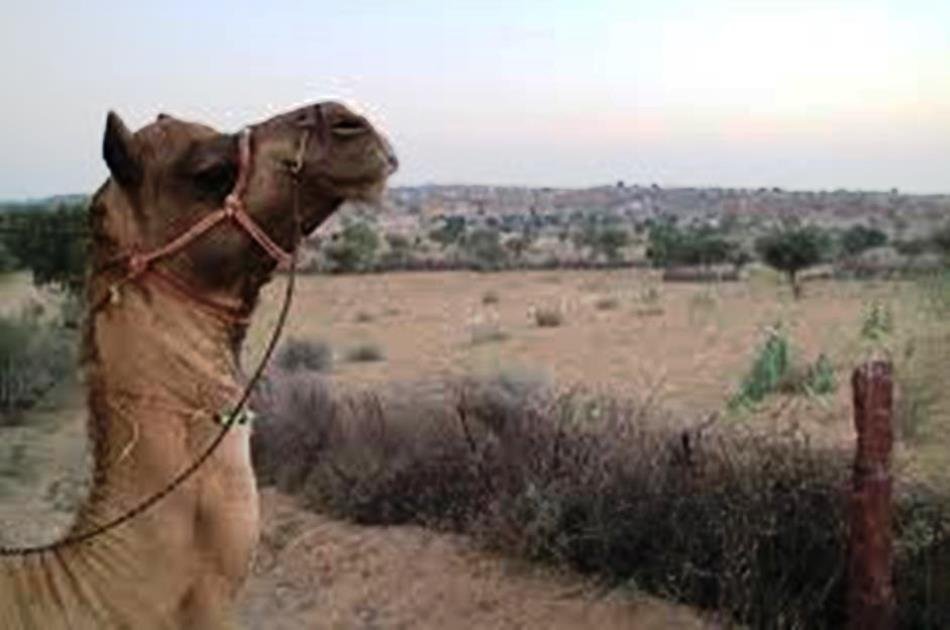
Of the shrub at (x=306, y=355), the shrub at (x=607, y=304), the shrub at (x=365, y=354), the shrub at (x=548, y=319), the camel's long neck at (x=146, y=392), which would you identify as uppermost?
the camel's long neck at (x=146, y=392)

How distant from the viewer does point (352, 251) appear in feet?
247

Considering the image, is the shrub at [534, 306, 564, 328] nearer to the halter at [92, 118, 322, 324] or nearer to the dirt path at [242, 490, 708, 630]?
the dirt path at [242, 490, 708, 630]

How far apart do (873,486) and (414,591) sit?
4.54 m

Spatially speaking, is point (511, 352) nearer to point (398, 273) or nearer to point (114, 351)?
point (114, 351)

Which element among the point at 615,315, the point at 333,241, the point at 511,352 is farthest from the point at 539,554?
the point at 333,241

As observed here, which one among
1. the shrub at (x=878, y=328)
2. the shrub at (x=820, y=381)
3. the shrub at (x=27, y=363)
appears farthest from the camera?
the shrub at (x=27, y=363)

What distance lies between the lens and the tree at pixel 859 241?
236 feet

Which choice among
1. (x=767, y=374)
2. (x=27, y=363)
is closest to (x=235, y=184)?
(x=767, y=374)

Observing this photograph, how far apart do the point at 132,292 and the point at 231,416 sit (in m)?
0.40

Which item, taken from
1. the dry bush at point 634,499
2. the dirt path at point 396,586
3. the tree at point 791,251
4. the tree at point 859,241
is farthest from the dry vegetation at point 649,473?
the tree at point 859,241

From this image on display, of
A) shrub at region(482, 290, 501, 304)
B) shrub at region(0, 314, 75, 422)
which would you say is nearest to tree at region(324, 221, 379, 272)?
shrub at region(482, 290, 501, 304)

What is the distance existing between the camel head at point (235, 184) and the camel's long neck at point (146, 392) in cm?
15

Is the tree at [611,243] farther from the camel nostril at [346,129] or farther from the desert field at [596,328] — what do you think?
the camel nostril at [346,129]

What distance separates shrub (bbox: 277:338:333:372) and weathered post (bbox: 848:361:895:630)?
Result: 741 inches
